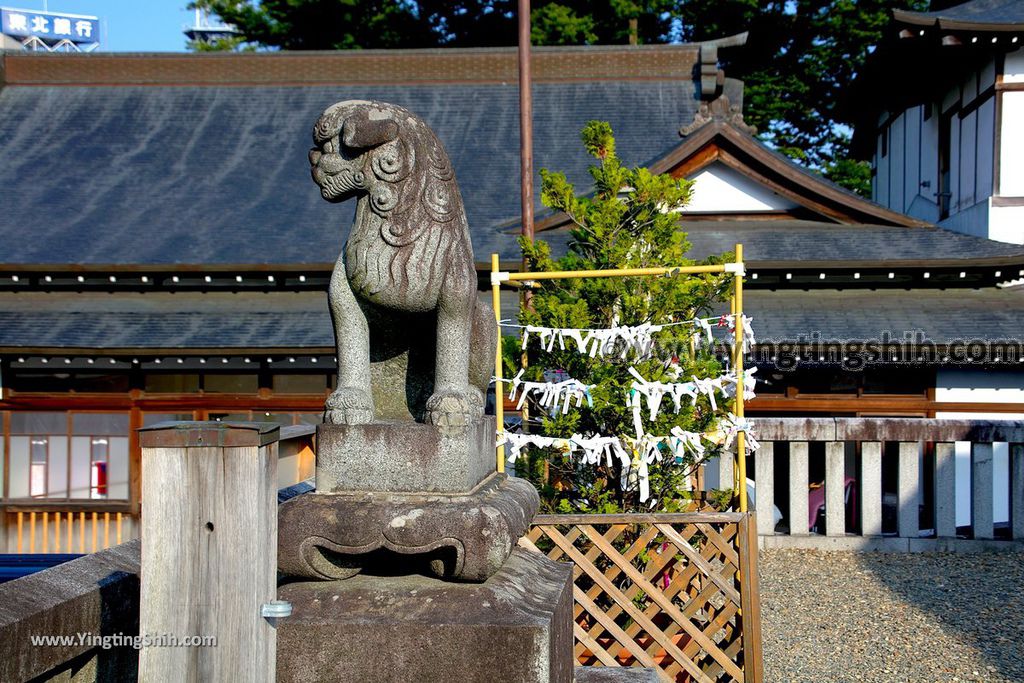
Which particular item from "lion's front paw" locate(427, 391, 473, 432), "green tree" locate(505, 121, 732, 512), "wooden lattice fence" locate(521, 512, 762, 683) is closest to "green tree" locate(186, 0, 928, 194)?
"green tree" locate(505, 121, 732, 512)

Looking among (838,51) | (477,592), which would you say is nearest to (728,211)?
(477,592)

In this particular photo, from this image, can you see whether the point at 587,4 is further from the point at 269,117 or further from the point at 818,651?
the point at 818,651

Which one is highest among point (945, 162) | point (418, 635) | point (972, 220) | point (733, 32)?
point (733, 32)

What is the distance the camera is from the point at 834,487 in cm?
904

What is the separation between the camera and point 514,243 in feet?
39.3

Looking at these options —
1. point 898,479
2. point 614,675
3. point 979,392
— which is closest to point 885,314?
point 979,392

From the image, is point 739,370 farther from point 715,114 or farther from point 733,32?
point 733,32

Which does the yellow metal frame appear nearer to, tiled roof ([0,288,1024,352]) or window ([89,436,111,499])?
tiled roof ([0,288,1024,352])

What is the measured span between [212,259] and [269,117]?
198 inches

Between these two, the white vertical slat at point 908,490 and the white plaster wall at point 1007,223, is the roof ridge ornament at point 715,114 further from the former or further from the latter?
the white vertical slat at point 908,490

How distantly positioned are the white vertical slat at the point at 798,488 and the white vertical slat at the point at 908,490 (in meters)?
0.82

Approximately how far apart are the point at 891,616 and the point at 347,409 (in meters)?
5.20

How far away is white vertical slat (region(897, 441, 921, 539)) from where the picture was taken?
8883 millimetres

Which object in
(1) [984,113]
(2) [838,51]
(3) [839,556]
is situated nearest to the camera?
(3) [839,556]
